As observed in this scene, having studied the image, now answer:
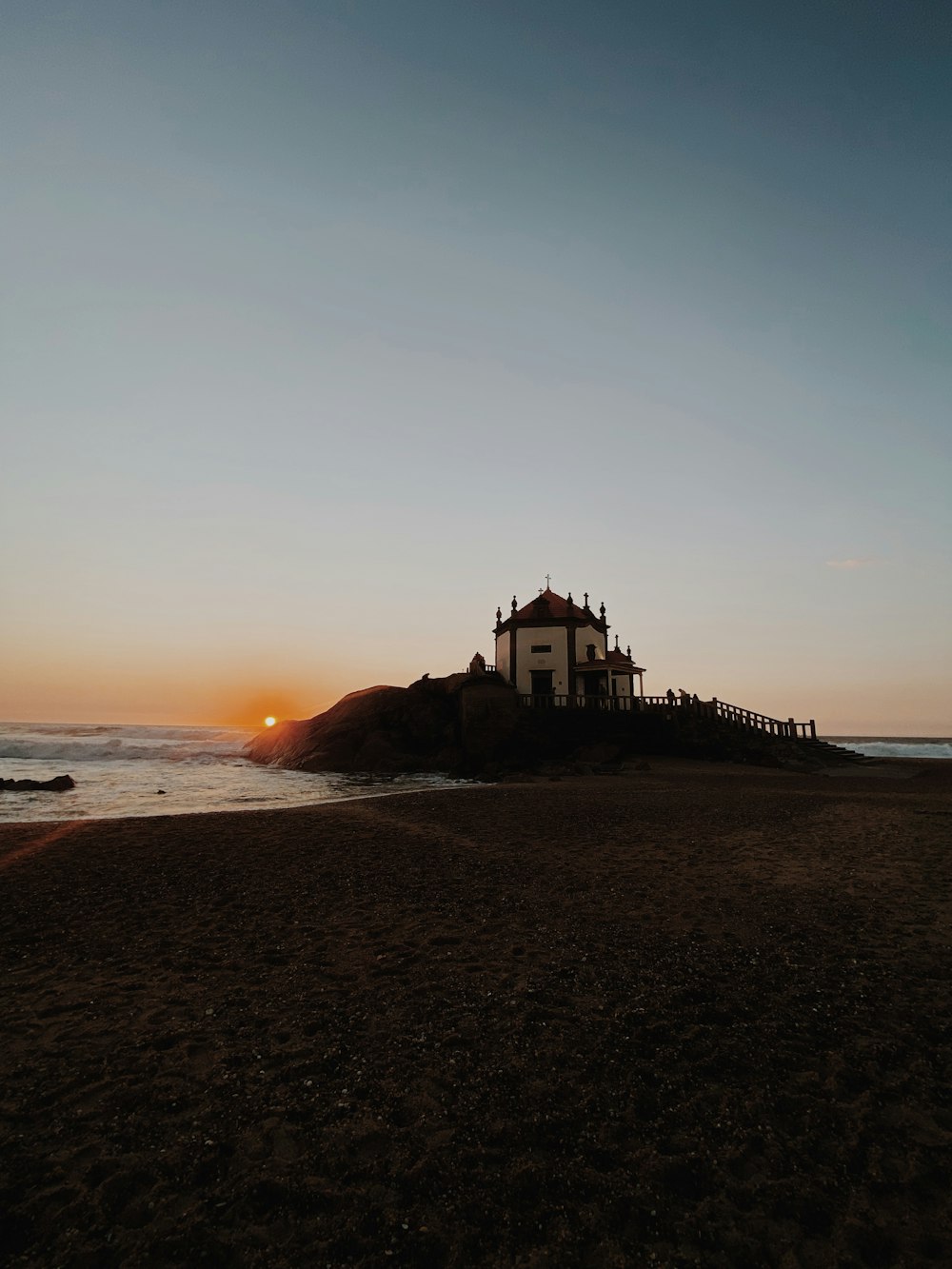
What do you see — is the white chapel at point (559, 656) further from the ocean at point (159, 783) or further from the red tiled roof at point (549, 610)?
the ocean at point (159, 783)

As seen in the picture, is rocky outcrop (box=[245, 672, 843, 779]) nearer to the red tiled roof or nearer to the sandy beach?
the red tiled roof

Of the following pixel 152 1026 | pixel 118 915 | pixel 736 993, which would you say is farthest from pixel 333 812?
pixel 736 993

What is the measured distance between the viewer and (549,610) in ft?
163

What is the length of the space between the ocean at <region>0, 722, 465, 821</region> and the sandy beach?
12577 millimetres

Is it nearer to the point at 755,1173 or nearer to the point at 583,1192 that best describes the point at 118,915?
the point at 583,1192

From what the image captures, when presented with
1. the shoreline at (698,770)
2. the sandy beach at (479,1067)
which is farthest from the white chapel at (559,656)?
the sandy beach at (479,1067)

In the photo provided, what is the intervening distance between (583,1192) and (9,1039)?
5.90 metres

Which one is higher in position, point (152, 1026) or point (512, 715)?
point (512, 715)

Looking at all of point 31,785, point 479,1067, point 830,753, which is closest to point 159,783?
point 31,785

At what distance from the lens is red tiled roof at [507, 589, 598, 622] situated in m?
49.3

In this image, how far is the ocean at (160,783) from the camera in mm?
23547

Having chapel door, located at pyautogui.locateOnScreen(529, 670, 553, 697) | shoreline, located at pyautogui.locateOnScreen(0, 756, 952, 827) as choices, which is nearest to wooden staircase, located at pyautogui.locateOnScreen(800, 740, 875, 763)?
shoreline, located at pyautogui.locateOnScreen(0, 756, 952, 827)

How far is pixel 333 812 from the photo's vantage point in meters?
20.8

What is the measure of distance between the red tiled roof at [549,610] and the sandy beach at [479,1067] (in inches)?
1470
